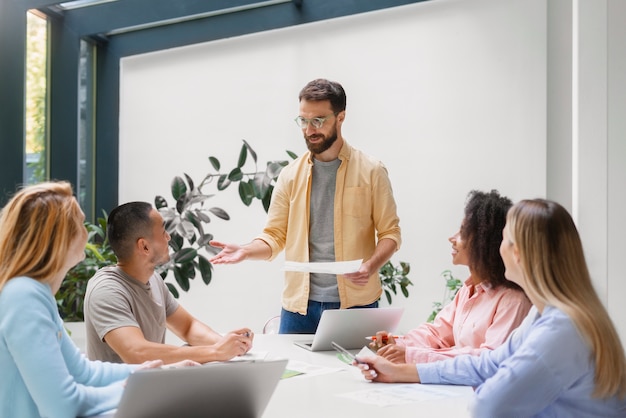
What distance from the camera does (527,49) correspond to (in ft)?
12.9

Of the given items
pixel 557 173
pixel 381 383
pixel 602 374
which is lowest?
pixel 381 383

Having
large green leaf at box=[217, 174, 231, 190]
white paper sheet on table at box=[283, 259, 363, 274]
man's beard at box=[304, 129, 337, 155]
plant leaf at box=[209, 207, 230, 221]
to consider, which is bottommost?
white paper sheet on table at box=[283, 259, 363, 274]

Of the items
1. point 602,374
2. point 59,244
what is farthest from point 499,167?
point 59,244

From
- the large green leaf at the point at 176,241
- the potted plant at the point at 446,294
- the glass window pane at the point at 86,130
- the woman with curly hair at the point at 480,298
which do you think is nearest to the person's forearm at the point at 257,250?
the woman with curly hair at the point at 480,298

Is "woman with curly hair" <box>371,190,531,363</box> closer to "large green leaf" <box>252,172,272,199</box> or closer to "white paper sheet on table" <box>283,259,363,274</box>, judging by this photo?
"white paper sheet on table" <box>283,259,363,274</box>

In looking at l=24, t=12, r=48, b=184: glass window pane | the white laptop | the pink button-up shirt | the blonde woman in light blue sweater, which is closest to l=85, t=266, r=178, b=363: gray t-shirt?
the blonde woman in light blue sweater

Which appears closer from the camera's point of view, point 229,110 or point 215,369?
point 215,369

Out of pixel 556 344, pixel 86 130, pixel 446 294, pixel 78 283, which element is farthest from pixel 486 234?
pixel 86 130

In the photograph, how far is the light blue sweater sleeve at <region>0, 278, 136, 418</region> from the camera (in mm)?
1452

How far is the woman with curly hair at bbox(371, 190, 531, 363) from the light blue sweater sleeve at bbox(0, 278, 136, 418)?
1.05 meters

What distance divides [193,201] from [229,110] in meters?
0.97

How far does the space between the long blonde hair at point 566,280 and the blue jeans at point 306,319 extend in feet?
5.04

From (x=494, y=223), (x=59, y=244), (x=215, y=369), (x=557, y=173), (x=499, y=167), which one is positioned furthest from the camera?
(x=499, y=167)

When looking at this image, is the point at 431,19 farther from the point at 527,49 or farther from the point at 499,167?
the point at 499,167
